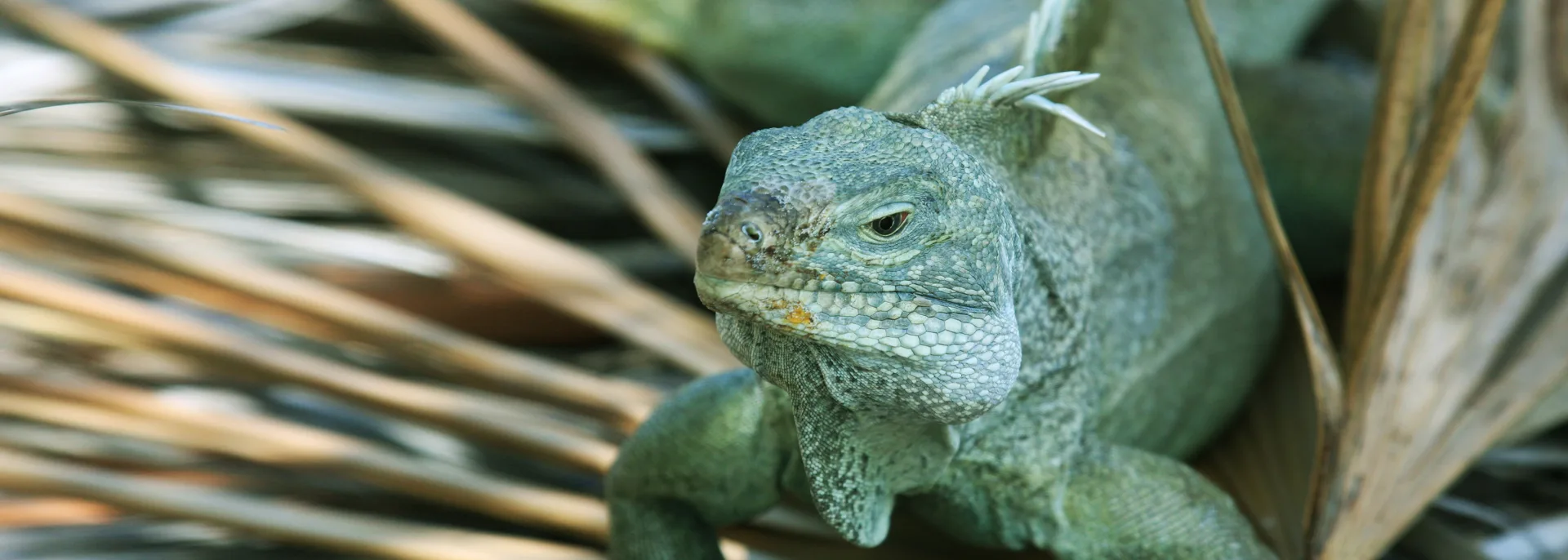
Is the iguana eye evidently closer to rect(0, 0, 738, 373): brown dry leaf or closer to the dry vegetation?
the dry vegetation

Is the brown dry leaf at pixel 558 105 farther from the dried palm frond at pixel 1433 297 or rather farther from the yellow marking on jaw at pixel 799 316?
the yellow marking on jaw at pixel 799 316

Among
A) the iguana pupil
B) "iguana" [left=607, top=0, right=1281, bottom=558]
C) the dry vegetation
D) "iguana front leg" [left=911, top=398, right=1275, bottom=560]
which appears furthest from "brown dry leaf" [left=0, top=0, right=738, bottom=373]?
the iguana pupil

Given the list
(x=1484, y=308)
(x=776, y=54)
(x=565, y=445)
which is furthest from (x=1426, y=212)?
(x=776, y=54)

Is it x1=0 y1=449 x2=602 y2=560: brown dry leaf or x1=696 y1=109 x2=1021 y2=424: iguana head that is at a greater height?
x1=0 y1=449 x2=602 y2=560: brown dry leaf

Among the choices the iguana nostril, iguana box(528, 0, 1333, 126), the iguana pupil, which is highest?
iguana box(528, 0, 1333, 126)

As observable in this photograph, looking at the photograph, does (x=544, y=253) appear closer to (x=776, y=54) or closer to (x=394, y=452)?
(x=394, y=452)

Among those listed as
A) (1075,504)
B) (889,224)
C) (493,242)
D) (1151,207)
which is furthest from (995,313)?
(493,242)

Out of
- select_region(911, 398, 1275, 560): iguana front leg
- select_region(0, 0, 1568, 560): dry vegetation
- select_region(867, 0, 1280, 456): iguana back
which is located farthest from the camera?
select_region(0, 0, 1568, 560): dry vegetation

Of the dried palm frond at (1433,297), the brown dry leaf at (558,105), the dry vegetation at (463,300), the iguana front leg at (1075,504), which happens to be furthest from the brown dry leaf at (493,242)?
the dried palm frond at (1433,297)

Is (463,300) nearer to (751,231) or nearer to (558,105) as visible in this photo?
(558,105)
